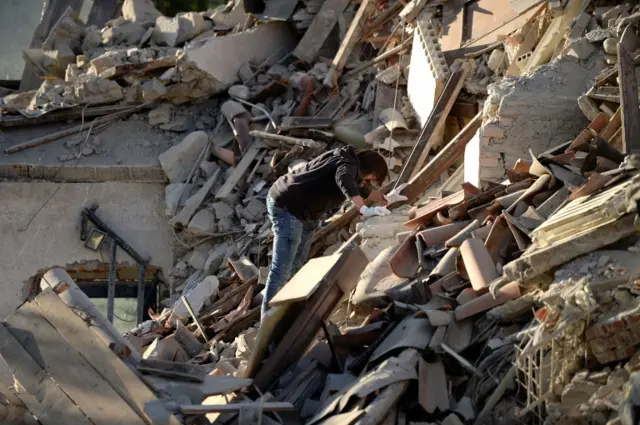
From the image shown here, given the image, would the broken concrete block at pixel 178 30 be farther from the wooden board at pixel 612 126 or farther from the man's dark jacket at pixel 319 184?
the wooden board at pixel 612 126

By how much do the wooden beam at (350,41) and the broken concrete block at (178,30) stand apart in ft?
6.75

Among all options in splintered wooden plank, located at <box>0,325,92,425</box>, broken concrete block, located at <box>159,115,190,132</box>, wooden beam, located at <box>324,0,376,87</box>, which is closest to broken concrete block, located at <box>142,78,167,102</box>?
A: broken concrete block, located at <box>159,115,190,132</box>

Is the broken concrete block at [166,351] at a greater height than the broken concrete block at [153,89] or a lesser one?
lesser

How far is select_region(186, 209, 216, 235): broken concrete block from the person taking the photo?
41.9 feet

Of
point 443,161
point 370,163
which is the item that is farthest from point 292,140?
point 370,163

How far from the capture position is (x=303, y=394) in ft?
24.1

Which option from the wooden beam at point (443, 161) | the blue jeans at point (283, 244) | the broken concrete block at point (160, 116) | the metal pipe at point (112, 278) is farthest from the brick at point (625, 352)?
the broken concrete block at point (160, 116)

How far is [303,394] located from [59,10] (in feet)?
37.7

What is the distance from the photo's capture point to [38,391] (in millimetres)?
6961

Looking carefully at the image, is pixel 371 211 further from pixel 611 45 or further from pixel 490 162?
pixel 611 45

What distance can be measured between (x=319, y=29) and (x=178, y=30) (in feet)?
5.81

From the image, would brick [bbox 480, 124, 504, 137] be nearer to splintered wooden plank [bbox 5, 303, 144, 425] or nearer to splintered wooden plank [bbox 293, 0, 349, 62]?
splintered wooden plank [bbox 5, 303, 144, 425]

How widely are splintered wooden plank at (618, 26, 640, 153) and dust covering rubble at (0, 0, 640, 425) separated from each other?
0.02m

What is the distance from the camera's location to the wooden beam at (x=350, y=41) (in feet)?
43.6
